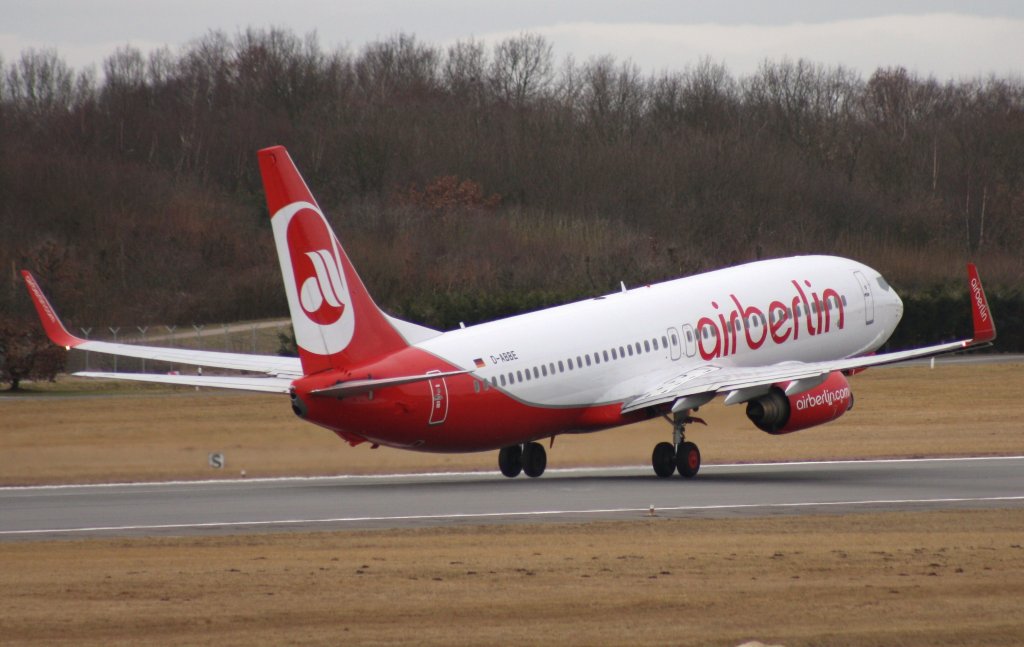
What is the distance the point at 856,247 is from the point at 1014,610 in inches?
3720

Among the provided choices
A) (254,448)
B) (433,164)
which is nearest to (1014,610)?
(254,448)

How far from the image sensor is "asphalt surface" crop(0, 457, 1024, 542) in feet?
98.0

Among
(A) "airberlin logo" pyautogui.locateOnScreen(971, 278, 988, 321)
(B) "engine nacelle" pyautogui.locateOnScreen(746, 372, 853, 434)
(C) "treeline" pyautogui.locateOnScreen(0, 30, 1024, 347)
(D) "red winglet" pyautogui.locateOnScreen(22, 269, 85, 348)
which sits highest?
(C) "treeline" pyautogui.locateOnScreen(0, 30, 1024, 347)

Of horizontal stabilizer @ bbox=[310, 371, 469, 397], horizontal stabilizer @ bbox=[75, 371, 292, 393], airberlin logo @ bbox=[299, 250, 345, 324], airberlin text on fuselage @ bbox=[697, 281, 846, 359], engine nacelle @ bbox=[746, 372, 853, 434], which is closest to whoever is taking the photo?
airberlin logo @ bbox=[299, 250, 345, 324]

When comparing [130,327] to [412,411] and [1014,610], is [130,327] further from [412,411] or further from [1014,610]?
[1014,610]

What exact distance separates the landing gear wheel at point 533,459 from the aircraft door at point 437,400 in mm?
4773

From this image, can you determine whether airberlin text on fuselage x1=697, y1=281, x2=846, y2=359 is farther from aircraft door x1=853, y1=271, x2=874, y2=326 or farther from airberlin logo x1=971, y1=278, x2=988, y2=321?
airberlin logo x1=971, y1=278, x2=988, y2=321

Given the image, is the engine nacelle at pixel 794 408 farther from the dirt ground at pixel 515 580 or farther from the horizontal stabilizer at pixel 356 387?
the horizontal stabilizer at pixel 356 387

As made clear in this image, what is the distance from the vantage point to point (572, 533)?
89.6 feet

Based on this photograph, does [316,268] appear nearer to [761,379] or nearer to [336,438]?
[336,438]

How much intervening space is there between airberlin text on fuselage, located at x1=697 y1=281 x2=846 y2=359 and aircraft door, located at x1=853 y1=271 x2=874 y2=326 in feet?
3.71

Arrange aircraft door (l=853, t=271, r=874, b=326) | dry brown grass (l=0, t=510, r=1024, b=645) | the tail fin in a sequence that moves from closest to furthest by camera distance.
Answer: dry brown grass (l=0, t=510, r=1024, b=645)
the tail fin
aircraft door (l=853, t=271, r=874, b=326)

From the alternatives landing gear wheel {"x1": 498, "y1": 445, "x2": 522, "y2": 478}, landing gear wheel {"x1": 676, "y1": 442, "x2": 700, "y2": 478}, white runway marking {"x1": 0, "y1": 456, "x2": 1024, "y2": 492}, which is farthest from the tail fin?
landing gear wheel {"x1": 676, "y1": 442, "x2": 700, "y2": 478}

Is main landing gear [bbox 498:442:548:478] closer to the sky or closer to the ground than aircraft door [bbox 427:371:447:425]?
closer to the ground
